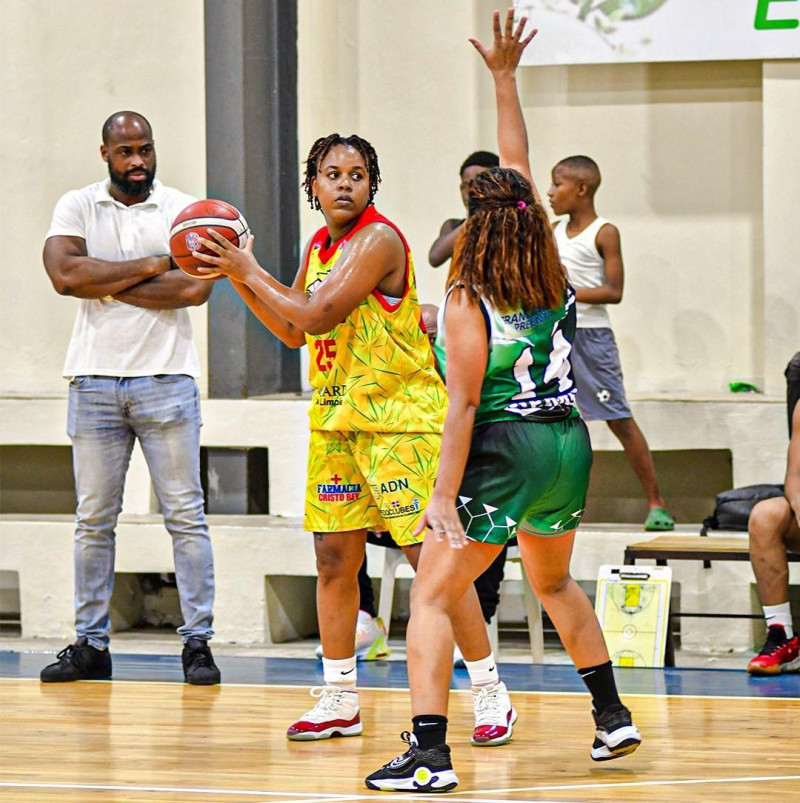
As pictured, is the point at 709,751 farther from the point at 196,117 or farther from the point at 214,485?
the point at 196,117

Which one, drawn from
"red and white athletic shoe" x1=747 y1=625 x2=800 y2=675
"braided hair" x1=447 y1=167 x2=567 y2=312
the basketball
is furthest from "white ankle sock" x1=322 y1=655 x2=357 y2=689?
"red and white athletic shoe" x1=747 y1=625 x2=800 y2=675

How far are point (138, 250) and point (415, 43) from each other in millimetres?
3127

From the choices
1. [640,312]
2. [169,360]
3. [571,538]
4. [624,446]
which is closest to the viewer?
[571,538]

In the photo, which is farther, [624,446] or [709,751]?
[624,446]

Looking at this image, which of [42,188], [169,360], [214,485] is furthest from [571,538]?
[42,188]

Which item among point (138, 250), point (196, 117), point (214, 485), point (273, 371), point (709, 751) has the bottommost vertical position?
point (709, 751)

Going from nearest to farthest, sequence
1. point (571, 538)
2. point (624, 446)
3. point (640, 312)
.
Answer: point (571, 538)
point (624, 446)
point (640, 312)

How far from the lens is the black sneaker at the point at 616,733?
13.2 feet

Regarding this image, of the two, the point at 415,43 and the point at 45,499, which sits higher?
the point at 415,43

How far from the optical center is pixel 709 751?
4.37m

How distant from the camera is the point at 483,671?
14.7 ft

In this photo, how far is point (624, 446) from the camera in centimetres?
696

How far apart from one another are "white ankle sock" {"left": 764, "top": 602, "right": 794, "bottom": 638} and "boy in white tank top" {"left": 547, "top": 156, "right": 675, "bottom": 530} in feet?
3.54

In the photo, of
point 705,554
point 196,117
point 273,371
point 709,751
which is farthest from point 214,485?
point 709,751
